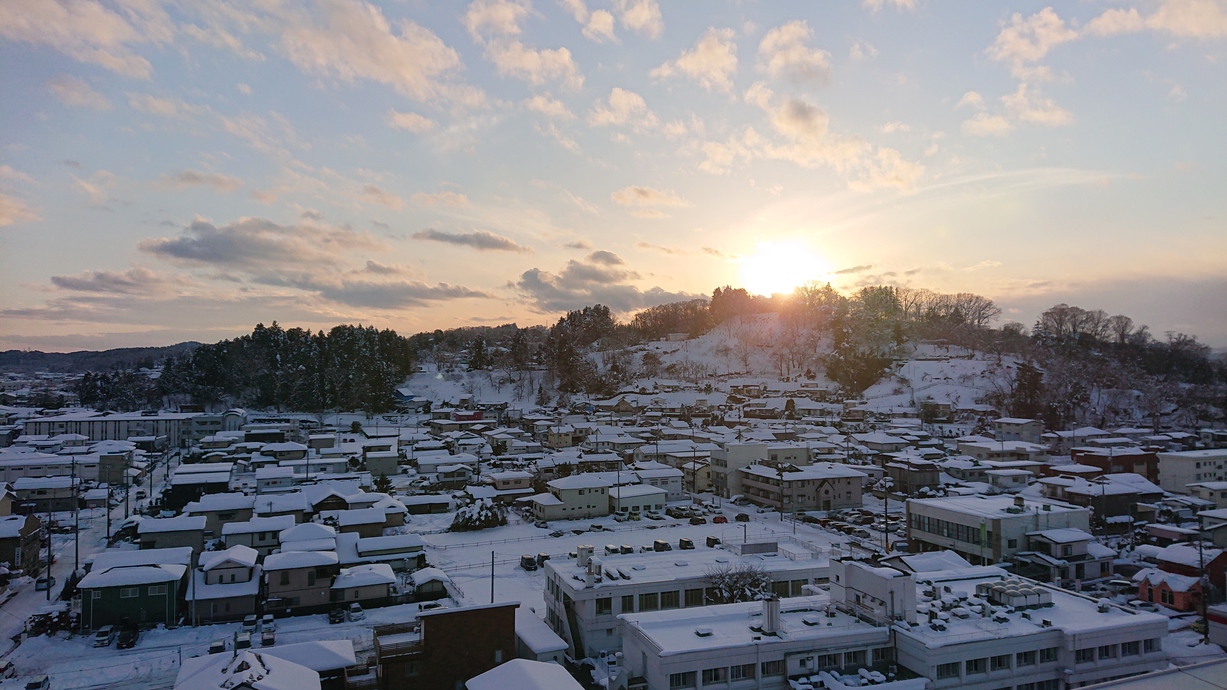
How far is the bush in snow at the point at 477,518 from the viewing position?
2164 cm

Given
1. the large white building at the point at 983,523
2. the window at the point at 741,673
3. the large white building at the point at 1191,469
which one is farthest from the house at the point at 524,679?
the large white building at the point at 1191,469

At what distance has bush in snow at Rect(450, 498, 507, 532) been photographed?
2164 cm

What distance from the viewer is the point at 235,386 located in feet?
164

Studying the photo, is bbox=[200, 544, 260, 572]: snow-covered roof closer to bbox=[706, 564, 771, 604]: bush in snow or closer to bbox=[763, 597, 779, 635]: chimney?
bbox=[706, 564, 771, 604]: bush in snow

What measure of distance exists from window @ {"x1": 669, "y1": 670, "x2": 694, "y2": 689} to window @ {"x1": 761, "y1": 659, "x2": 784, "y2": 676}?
1.07 meters

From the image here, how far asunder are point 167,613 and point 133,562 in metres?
1.77

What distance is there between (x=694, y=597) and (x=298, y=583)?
8594 millimetres

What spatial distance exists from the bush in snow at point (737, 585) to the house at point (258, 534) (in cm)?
1186

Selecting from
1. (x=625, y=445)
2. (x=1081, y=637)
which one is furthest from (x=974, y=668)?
(x=625, y=445)

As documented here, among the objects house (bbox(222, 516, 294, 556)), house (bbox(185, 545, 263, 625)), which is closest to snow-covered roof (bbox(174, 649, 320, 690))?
house (bbox(185, 545, 263, 625))

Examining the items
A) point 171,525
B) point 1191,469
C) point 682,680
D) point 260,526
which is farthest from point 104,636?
point 1191,469

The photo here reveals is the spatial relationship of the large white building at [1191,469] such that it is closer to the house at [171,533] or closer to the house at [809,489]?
the house at [809,489]

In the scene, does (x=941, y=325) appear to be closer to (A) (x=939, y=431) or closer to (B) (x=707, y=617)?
(A) (x=939, y=431)

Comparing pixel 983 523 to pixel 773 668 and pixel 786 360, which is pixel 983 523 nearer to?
pixel 773 668
